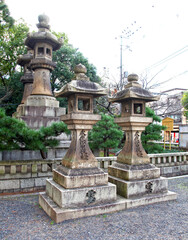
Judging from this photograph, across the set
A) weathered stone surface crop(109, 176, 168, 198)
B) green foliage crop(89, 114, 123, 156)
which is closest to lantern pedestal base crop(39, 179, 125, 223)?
weathered stone surface crop(109, 176, 168, 198)

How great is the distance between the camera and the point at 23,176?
599cm

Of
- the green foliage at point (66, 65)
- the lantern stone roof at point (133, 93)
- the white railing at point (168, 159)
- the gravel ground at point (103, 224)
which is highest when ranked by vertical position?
the green foliage at point (66, 65)

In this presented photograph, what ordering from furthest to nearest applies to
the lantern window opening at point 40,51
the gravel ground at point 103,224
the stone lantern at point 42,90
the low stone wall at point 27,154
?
the lantern window opening at point 40,51, the stone lantern at point 42,90, the low stone wall at point 27,154, the gravel ground at point 103,224

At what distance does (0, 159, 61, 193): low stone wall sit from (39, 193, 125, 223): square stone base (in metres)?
1.56

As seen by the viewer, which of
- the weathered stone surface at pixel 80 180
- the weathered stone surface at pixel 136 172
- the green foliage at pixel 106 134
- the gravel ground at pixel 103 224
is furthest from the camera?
the green foliage at pixel 106 134

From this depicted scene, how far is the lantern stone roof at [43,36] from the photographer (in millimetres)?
10703

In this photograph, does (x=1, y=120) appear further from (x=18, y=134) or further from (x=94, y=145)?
(x=94, y=145)

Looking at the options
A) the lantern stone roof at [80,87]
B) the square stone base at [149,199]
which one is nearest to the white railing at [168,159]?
the square stone base at [149,199]

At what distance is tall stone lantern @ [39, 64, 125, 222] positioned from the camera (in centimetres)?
408

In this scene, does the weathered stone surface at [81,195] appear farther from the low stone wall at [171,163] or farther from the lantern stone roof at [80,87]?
the low stone wall at [171,163]

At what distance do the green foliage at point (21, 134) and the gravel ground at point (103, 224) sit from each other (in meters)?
A: 1.59

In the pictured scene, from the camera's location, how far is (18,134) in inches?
211

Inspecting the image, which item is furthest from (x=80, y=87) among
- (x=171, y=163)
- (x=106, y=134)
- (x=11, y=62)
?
(x=11, y=62)

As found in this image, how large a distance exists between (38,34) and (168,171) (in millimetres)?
9642
